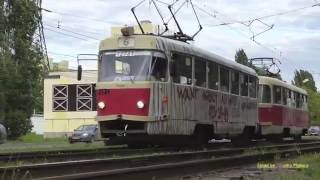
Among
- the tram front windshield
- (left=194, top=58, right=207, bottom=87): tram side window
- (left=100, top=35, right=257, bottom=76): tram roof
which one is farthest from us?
(left=194, top=58, right=207, bottom=87): tram side window

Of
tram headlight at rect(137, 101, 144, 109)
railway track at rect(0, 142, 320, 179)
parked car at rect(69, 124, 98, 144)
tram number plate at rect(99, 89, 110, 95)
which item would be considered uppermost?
tram number plate at rect(99, 89, 110, 95)

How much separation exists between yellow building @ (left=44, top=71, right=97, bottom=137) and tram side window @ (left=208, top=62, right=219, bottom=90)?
134 ft

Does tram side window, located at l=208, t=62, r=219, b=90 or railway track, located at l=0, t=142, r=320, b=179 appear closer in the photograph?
railway track, located at l=0, t=142, r=320, b=179

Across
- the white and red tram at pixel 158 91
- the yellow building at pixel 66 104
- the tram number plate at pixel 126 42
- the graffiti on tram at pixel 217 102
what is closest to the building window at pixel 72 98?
the yellow building at pixel 66 104

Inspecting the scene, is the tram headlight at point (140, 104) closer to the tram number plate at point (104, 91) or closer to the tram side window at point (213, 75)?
the tram number plate at point (104, 91)

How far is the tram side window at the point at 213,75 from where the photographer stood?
68.8 ft

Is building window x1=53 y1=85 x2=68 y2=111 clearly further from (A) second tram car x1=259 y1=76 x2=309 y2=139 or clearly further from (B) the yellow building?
(A) second tram car x1=259 y1=76 x2=309 y2=139

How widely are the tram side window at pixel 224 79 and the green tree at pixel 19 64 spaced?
2703cm

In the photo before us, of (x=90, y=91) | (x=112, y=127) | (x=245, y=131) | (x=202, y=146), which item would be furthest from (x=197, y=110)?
(x=90, y=91)

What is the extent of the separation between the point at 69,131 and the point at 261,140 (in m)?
33.3

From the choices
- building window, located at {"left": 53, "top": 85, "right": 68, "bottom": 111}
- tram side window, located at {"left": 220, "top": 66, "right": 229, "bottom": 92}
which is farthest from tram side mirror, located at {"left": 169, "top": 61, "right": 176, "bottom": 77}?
building window, located at {"left": 53, "top": 85, "right": 68, "bottom": 111}

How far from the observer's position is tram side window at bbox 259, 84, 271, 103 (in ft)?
101

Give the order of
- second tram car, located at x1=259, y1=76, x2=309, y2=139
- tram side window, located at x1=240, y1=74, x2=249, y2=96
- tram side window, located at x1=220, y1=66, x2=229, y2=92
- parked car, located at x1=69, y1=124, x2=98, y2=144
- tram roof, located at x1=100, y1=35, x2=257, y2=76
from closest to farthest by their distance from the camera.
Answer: tram roof, located at x1=100, y1=35, x2=257, y2=76 < tram side window, located at x1=220, y1=66, x2=229, y2=92 < tram side window, located at x1=240, y1=74, x2=249, y2=96 < second tram car, located at x1=259, y1=76, x2=309, y2=139 < parked car, located at x1=69, y1=124, x2=98, y2=144

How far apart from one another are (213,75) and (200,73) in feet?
4.06
